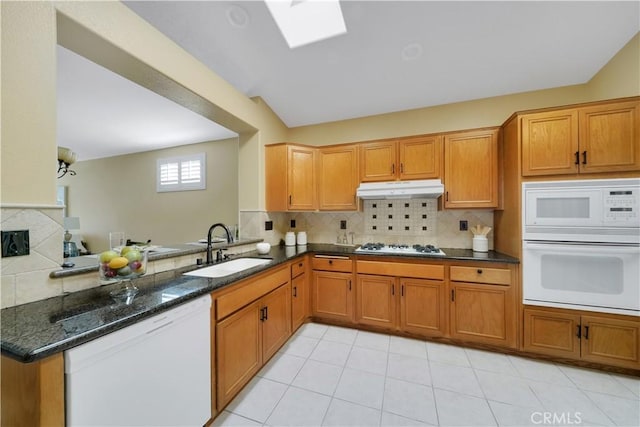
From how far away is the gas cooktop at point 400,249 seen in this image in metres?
2.55

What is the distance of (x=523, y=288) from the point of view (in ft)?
6.82

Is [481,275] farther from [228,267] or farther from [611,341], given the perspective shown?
[228,267]

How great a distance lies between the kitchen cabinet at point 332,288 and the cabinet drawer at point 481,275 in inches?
41.3

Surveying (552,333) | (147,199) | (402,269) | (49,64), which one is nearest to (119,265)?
(49,64)

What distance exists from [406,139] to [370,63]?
907 mm

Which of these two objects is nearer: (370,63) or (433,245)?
(370,63)

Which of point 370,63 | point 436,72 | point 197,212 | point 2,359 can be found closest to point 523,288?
point 436,72

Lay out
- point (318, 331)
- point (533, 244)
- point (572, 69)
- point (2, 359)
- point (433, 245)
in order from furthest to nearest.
Answer: point (433, 245)
point (318, 331)
point (572, 69)
point (533, 244)
point (2, 359)

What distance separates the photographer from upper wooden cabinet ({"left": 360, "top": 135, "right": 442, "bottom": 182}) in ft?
8.71

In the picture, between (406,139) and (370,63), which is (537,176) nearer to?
(406,139)

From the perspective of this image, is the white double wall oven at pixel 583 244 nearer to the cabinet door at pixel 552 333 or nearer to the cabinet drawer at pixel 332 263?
the cabinet door at pixel 552 333

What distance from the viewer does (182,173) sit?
4.41 metres

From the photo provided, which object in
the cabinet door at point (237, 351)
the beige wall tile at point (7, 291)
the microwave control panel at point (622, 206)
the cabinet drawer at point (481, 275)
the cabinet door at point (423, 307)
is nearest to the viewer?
the beige wall tile at point (7, 291)

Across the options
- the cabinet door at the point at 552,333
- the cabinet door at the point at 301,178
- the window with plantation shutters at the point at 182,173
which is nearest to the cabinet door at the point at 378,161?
the cabinet door at the point at 301,178
